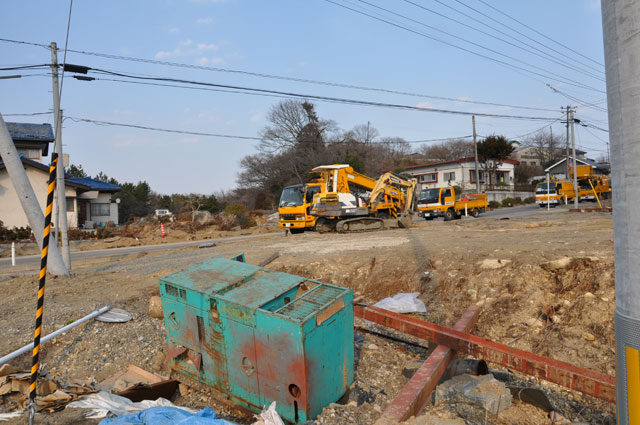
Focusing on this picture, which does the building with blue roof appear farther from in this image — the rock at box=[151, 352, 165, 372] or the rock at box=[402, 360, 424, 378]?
the rock at box=[402, 360, 424, 378]

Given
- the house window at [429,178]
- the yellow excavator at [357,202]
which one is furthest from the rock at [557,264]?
the house window at [429,178]

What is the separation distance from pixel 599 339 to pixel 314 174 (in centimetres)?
1528

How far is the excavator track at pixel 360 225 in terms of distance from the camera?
17.7m

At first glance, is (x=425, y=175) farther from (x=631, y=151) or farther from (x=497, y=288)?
(x=631, y=151)

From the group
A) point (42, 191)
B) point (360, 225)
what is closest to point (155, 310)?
point (360, 225)

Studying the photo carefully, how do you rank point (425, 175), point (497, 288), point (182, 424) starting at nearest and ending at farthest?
point (182, 424) → point (497, 288) → point (425, 175)

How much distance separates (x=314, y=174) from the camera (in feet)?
64.1

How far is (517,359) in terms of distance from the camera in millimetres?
3803

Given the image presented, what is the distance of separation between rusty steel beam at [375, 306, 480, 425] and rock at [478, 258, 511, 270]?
3.57 meters

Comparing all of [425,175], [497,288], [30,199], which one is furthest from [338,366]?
[425,175]

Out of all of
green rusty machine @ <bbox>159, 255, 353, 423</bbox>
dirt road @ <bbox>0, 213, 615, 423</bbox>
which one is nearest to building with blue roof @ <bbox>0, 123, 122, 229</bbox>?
dirt road @ <bbox>0, 213, 615, 423</bbox>

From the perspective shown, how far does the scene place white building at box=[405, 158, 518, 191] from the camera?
49.1m

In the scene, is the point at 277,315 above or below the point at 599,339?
above

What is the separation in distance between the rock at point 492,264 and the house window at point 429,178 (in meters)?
45.1
